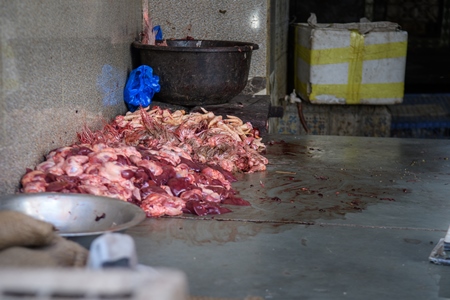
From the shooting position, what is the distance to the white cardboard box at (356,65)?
977 centimetres

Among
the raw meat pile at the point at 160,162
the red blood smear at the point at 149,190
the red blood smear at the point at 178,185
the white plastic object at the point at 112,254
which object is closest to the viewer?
the white plastic object at the point at 112,254

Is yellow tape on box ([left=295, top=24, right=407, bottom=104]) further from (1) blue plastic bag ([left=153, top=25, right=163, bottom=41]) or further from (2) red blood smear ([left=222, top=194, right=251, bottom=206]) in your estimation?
(2) red blood smear ([left=222, top=194, right=251, bottom=206])

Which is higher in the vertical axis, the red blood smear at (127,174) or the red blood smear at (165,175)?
the red blood smear at (127,174)

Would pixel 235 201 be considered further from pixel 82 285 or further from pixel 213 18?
pixel 213 18

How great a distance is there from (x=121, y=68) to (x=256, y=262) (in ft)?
11.9

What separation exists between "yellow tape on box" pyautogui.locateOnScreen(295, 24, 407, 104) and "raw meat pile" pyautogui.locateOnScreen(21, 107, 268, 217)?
12.6ft

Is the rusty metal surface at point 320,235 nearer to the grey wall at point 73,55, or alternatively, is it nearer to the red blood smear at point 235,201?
the red blood smear at point 235,201

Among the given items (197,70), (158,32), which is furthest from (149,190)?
(158,32)

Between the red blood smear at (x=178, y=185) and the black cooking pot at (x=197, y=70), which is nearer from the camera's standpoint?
the red blood smear at (x=178, y=185)

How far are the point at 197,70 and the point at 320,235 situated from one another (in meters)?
2.94

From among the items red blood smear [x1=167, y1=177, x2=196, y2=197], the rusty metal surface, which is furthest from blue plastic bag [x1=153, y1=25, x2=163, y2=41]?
red blood smear [x1=167, y1=177, x2=196, y2=197]

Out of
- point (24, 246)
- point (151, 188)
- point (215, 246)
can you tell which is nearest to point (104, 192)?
point (151, 188)

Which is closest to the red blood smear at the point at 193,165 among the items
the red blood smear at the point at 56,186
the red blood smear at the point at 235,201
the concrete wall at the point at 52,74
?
the red blood smear at the point at 235,201

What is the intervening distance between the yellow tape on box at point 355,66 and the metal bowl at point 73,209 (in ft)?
22.6
